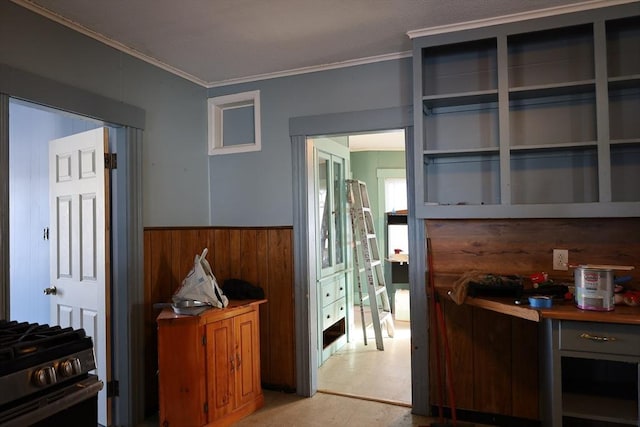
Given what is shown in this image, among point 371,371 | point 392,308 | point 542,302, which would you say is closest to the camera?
point 542,302

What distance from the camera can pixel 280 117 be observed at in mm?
3262

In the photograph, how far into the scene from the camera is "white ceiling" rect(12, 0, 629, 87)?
2225 millimetres

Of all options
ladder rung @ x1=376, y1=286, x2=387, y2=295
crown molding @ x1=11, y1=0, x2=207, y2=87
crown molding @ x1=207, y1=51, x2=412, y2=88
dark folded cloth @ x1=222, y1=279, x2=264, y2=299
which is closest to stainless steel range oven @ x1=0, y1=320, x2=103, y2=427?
dark folded cloth @ x1=222, y1=279, x2=264, y2=299

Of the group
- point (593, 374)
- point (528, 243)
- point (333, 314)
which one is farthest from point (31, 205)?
point (593, 374)

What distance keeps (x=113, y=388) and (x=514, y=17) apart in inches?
137

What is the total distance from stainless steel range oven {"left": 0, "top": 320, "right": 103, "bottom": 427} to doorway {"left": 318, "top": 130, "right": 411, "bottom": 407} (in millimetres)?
2112

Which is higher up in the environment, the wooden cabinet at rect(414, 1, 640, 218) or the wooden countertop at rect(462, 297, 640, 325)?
the wooden cabinet at rect(414, 1, 640, 218)

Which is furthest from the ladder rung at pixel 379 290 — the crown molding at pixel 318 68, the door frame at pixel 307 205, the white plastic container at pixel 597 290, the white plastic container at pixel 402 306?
the white plastic container at pixel 597 290

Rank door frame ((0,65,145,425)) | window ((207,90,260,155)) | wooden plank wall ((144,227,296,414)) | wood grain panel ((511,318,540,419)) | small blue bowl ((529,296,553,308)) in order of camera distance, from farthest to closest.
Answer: window ((207,90,260,155)) < wooden plank wall ((144,227,296,414)) < door frame ((0,65,145,425)) < wood grain panel ((511,318,540,419)) < small blue bowl ((529,296,553,308))

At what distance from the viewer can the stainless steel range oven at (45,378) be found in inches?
51.8

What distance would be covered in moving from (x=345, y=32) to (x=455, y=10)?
663 millimetres

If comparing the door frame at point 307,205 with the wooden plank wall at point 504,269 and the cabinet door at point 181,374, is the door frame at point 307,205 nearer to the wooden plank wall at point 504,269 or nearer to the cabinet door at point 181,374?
the wooden plank wall at point 504,269

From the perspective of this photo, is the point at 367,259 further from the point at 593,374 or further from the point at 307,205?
the point at 593,374

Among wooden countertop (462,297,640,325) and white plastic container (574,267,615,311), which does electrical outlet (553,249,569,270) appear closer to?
wooden countertop (462,297,640,325)
